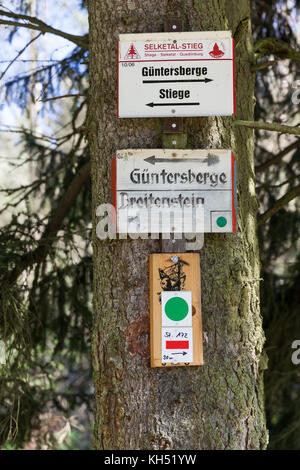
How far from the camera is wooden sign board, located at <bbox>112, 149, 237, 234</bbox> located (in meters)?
1.76

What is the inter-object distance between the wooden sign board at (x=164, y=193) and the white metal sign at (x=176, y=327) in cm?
21

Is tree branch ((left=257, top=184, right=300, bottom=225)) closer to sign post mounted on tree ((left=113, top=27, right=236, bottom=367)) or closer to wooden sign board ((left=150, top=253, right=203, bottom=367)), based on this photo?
sign post mounted on tree ((left=113, top=27, right=236, bottom=367))

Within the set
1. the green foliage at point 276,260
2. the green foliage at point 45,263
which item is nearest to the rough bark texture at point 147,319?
the green foliage at point 45,263

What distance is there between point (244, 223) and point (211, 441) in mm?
696

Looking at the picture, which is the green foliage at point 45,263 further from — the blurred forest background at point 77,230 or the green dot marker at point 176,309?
the green dot marker at point 176,309

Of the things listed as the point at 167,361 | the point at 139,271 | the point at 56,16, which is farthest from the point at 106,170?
the point at 56,16

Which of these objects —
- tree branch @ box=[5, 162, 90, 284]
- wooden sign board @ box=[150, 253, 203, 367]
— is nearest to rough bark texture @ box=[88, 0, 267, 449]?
wooden sign board @ box=[150, 253, 203, 367]

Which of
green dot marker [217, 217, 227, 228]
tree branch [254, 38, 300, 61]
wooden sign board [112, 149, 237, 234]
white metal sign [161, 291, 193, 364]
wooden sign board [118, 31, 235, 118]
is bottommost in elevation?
white metal sign [161, 291, 193, 364]

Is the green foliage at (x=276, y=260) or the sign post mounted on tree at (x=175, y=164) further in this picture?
the green foliage at (x=276, y=260)

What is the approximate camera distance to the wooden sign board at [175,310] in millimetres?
1677

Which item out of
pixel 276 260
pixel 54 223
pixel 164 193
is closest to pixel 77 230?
pixel 54 223

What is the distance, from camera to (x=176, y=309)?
1.72 metres

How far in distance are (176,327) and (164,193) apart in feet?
1.34

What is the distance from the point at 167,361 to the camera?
5.47 feet
